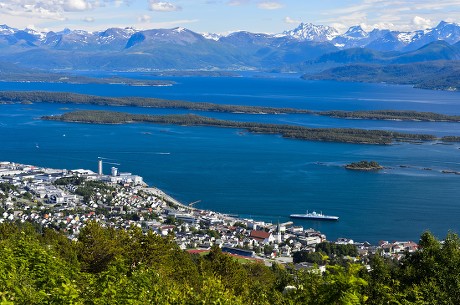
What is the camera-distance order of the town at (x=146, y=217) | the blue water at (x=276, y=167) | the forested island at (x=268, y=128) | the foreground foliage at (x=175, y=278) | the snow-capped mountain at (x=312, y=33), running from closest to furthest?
the foreground foliage at (x=175, y=278) → the town at (x=146, y=217) → the blue water at (x=276, y=167) → the forested island at (x=268, y=128) → the snow-capped mountain at (x=312, y=33)

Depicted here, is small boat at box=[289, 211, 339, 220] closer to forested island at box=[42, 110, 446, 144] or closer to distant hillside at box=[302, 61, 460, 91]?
forested island at box=[42, 110, 446, 144]

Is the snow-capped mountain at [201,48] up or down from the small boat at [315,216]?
up

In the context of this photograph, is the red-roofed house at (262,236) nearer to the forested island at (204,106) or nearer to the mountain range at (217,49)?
the forested island at (204,106)

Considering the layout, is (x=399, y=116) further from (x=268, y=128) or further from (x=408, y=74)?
(x=408, y=74)

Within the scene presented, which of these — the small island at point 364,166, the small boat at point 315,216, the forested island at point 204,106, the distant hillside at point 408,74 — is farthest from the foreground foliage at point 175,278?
the distant hillside at point 408,74

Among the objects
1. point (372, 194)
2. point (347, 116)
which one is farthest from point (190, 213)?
point (347, 116)

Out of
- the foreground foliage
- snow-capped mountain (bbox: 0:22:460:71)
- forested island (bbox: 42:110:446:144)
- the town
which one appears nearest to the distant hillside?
snow-capped mountain (bbox: 0:22:460:71)

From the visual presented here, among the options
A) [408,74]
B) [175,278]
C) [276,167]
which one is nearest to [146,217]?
[276,167]

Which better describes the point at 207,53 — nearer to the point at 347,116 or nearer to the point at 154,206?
the point at 347,116
